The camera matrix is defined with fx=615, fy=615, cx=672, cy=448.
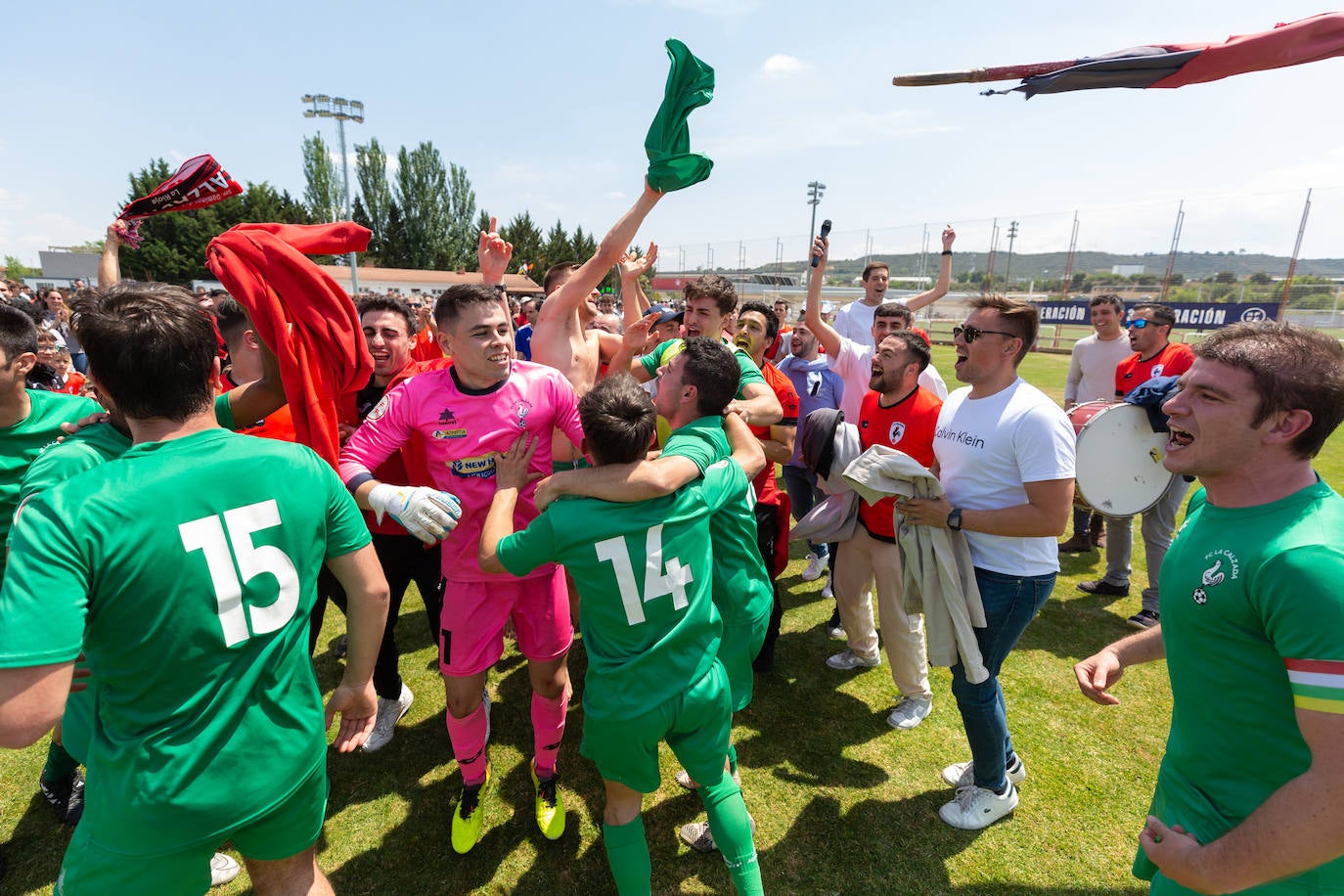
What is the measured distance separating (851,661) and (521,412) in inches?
117

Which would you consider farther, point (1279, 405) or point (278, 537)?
point (278, 537)

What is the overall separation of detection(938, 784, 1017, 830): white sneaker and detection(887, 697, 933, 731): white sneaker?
669 millimetres

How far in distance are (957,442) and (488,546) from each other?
211 cm

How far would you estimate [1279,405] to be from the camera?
1442mm

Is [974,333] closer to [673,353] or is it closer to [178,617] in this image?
[673,353]

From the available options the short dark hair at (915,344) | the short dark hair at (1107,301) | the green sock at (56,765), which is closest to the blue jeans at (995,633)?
the short dark hair at (915,344)

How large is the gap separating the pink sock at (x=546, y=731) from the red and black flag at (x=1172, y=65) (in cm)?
360

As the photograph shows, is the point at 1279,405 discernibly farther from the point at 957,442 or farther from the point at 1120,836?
the point at 1120,836

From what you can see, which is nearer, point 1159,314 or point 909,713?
point 909,713

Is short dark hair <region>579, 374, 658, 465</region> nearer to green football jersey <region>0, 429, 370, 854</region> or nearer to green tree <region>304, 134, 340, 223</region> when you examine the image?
green football jersey <region>0, 429, 370, 854</region>

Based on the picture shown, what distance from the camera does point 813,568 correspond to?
5770mm

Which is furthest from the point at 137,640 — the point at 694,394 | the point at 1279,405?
the point at 1279,405

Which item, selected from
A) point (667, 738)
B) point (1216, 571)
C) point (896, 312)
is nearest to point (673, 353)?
point (667, 738)

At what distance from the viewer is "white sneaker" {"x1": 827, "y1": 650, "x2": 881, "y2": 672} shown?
14.1 feet
